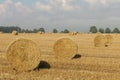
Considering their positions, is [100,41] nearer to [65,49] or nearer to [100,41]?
[100,41]

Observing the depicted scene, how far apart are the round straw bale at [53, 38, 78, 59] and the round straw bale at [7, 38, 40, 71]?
15.5ft

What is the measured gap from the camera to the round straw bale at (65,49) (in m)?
19.4

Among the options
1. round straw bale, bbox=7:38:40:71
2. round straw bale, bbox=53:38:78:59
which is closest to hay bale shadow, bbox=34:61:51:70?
round straw bale, bbox=7:38:40:71

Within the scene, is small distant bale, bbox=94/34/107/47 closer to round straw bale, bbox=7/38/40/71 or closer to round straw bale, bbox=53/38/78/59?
round straw bale, bbox=53/38/78/59

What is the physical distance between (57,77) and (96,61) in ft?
17.9

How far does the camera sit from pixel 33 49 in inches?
583

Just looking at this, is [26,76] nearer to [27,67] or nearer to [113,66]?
[27,67]

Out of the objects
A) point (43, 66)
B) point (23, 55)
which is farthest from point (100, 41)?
point (23, 55)

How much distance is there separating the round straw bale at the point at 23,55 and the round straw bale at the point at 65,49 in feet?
15.5

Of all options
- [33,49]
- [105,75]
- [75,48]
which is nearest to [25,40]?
[33,49]

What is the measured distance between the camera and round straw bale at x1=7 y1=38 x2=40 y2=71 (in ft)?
47.2

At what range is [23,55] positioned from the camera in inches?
575

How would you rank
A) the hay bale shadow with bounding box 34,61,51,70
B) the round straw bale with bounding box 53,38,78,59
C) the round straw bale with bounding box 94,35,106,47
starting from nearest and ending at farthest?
the hay bale shadow with bounding box 34,61,51,70 → the round straw bale with bounding box 53,38,78,59 → the round straw bale with bounding box 94,35,106,47

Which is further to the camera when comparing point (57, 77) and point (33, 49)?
point (33, 49)
